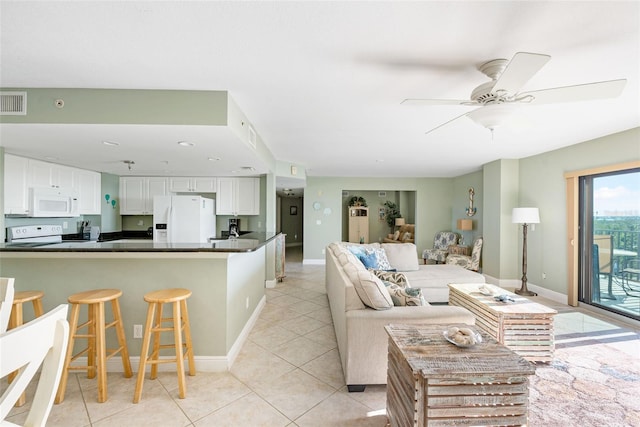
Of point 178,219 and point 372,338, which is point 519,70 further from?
point 178,219

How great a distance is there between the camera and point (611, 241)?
12.3ft

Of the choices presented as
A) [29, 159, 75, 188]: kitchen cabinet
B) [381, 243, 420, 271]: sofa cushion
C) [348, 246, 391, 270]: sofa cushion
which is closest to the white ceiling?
[29, 159, 75, 188]: kitchen cabinet

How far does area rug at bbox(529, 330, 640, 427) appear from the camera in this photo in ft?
5.99

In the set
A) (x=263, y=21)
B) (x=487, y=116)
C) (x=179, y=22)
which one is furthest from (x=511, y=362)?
(x=179, y=22)

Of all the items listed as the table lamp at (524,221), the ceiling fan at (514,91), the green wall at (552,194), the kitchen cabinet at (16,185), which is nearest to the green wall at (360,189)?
the green wall at (552,194)

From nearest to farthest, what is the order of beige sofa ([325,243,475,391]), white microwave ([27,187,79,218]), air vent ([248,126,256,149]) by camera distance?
1. beige sofa ([325,243,475,391])
2. air vent ([248,126,256,149])
3. white microwave ([27,187,79,218])

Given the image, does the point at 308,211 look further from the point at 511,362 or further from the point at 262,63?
the point at 511,362

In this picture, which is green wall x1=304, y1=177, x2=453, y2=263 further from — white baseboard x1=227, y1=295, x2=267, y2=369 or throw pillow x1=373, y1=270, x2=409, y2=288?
throw pillow x1=373, y1=270, x2=409, y2=288

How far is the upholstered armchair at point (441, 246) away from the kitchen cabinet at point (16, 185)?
7374 mm

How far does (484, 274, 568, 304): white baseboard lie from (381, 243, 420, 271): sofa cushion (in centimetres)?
197

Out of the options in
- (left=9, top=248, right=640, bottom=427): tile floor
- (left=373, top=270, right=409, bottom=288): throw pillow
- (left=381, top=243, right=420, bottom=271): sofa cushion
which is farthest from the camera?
(left=381, top=243, right=420, bottom=271): sofa cushion

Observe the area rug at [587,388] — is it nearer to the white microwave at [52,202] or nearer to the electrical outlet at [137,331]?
the electrical outlet at [137,331]

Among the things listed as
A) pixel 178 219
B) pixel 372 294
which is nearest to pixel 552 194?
pixel 372 294

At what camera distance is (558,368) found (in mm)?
2412
